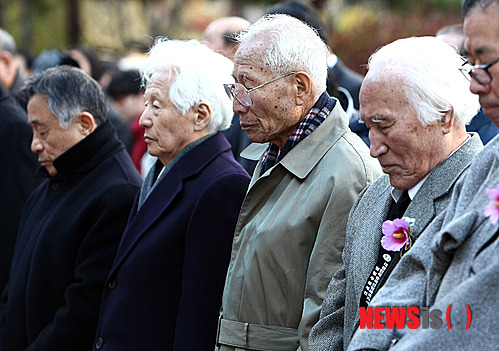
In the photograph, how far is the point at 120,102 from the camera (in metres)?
9.01

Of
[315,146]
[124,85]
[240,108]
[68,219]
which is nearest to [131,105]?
[124,85]

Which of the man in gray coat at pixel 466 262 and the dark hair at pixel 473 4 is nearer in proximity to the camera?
the man in gray coat at pixel 466 262

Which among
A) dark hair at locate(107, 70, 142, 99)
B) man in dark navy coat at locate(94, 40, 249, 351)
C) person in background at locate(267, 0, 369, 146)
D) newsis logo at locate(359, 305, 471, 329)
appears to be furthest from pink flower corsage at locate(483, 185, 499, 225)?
dark hair at locate(107, 70, 142, 99)

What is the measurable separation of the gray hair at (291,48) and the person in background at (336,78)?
3.07ft

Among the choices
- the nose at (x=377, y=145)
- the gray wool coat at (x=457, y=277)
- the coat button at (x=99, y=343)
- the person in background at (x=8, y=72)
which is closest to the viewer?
the gray wool coat at (x=457, y=277)

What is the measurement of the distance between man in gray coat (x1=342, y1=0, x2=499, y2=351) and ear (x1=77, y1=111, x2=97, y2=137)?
2.67 metres

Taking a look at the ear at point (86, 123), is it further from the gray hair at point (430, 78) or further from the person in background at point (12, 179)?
the gray hair at point (430, 78)

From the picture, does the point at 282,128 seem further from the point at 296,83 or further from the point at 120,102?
the point at 120,102

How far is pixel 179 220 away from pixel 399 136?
4.27ft

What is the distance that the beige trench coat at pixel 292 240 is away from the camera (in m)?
3.16

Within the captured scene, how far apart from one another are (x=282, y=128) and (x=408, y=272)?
1.19 metres

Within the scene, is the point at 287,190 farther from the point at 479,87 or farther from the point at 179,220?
the point at 479,87

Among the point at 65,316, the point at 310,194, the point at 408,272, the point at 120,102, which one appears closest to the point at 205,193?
the point at 310,194

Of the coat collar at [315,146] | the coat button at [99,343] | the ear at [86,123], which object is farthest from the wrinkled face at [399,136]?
the ear at [86,123]
